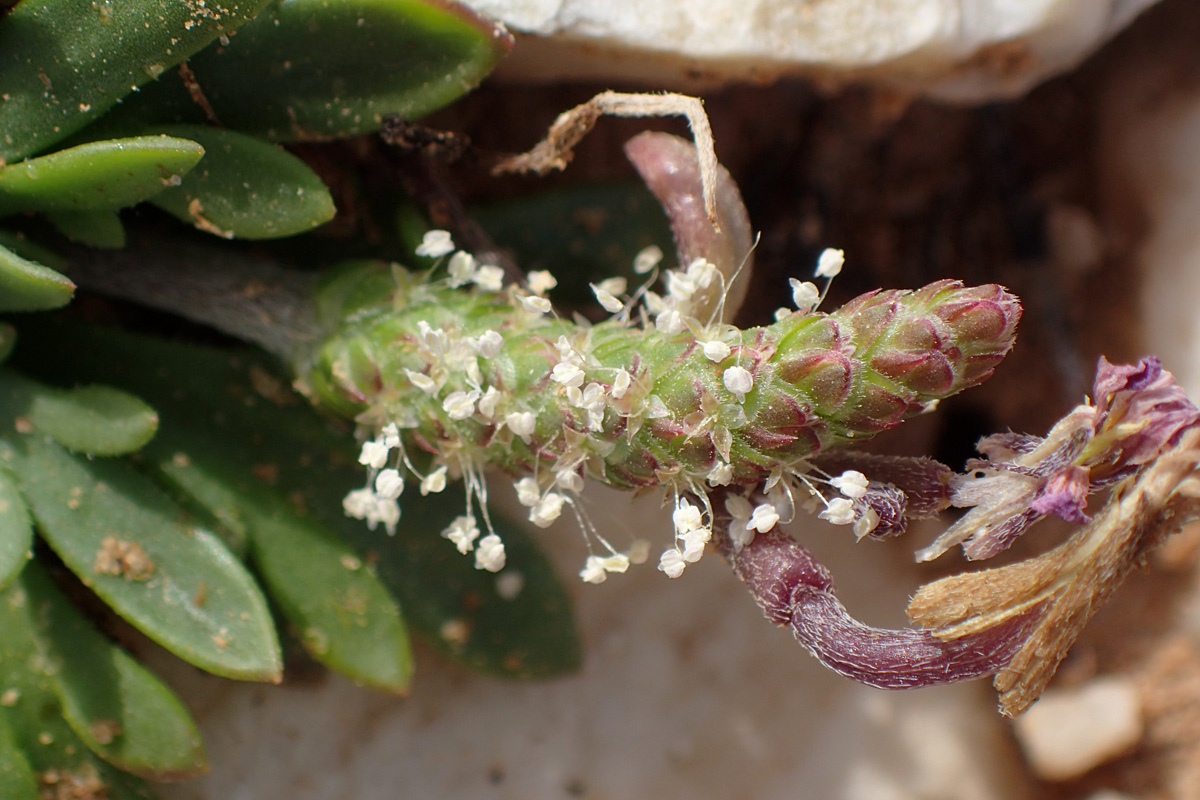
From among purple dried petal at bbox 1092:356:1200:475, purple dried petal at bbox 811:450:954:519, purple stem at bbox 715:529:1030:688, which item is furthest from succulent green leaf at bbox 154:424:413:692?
purple dried petal at bbox 1092:356:1200:475

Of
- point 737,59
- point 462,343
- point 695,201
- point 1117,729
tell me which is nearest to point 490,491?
point 462,343

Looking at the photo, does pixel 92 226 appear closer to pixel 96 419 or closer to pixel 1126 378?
pixel 96 419

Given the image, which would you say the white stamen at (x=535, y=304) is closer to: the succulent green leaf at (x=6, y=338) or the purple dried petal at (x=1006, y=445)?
the purple dried petal at (x=1006, y=445)

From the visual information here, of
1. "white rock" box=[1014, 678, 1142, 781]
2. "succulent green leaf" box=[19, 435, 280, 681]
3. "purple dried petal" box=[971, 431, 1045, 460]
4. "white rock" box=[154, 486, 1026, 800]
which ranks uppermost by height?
"purple dried petal" box=[971, 431, 1045, 460]

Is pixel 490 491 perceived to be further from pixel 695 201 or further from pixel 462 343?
pixel 695 201

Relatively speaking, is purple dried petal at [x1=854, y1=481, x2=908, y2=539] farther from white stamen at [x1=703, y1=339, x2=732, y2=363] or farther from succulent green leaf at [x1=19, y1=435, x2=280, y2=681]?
succulent green leaf at [x1=19, y1=435, x2=280, y2=681]

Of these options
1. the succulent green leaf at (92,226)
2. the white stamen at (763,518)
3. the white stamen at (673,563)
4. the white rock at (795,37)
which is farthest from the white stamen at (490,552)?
the white rock at (795,37)
